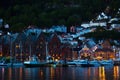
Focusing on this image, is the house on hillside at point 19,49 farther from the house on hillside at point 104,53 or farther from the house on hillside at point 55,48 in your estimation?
the house on hillside at point 104,53

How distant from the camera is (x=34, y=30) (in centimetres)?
566

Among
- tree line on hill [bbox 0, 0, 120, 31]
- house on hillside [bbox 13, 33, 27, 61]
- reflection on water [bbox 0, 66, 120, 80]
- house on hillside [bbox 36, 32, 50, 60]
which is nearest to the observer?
tree line on hill [bbox 0, 0, 120, 31]

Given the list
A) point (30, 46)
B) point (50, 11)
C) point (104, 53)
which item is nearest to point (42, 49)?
point (30, 46)

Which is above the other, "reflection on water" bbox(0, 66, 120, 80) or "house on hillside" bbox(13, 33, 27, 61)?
"house on hillside" bbox(13, 33, 27, 61)

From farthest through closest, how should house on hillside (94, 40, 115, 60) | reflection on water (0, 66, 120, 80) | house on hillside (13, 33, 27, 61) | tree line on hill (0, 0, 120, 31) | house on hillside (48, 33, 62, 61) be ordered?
1. house on hillside (94, 40, 115, 60)
2. house on hillside (48, 33, 62, 61)
3. house on hillside (13, 33, 27, 61)
4. reflection on water (0, 66, 120, 80)
5. tree line on hill (0, 0, 120, 31)

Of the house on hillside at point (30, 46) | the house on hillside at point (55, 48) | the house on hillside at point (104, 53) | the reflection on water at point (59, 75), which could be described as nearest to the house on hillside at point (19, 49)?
the house on hillside at point (30, 46)

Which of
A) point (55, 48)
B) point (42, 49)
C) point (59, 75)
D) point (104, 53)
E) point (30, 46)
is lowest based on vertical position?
point (59, 75)

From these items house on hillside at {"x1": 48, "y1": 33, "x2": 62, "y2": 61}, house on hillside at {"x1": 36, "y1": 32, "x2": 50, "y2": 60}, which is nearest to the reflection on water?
house on hillside at {"x1": 36, "y1": 32, "x2": 50, "y2": 60}

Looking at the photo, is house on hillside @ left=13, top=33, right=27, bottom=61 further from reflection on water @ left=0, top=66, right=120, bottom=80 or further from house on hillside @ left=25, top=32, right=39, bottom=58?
reflection on water @ left=0, top=66, right=120, bottom=80

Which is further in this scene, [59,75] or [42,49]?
[42,49]

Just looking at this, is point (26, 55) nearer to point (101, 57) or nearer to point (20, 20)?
point (101, 57)

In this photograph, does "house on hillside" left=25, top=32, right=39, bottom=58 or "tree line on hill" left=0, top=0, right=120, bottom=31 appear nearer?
"tree line on hill" left=0, top=0, right=120, bottom=31

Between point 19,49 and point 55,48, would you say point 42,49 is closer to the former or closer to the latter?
point 55,48

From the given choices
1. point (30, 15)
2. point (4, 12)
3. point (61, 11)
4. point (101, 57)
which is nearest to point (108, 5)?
point (61, 11)
